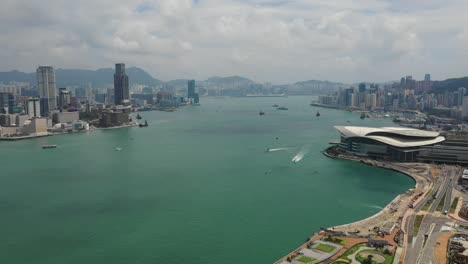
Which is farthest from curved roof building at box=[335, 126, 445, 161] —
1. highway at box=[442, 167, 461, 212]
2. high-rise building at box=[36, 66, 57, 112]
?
high-rise building at box=[36, 66, 57, 112]

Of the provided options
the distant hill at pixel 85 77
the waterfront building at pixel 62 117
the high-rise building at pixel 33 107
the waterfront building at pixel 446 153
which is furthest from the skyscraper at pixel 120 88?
the distant hill at pixel 85 77

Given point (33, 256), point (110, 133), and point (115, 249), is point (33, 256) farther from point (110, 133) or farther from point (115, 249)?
point (110, 133)

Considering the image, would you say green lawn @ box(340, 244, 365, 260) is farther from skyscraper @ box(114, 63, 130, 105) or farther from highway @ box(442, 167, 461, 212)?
skyscraper @ box(114, 63, 130, 105)

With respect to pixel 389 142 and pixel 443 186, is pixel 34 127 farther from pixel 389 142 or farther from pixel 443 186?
pixel 443 186

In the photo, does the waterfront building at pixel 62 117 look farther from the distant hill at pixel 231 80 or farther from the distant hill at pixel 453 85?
the distant hill at pixel 231 80

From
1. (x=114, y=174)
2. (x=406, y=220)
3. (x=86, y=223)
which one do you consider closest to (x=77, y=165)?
(x=114, y=174)

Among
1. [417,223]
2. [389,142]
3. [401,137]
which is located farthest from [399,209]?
[401,137]

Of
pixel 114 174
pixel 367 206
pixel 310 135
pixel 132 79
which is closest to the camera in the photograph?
pixel 367 206
